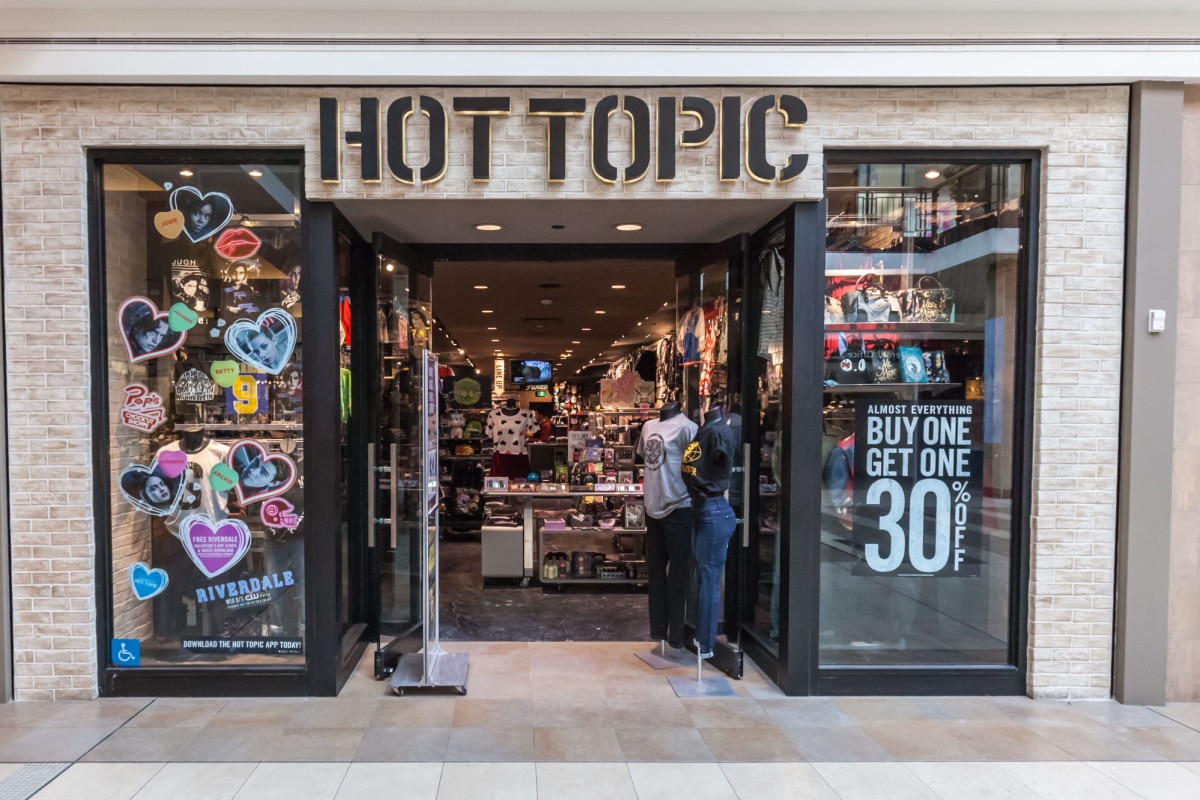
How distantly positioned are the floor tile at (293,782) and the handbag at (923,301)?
13.1ft

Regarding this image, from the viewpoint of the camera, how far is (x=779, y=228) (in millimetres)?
4250

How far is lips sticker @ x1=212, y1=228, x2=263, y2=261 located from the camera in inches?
159

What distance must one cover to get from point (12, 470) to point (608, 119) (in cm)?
389

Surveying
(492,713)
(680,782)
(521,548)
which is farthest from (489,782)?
(521,548)

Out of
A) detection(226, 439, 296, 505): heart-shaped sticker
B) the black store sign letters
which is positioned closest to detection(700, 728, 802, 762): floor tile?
detection(226, 439, 296, 505): heart-shaped sticker

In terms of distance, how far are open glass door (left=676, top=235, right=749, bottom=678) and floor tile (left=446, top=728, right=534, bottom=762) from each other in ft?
4.80

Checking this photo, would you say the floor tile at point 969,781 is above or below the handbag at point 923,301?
below

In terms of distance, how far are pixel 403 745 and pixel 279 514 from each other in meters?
A: 1.56

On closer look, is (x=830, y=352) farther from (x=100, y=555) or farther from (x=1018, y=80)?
(x=100, y=555)

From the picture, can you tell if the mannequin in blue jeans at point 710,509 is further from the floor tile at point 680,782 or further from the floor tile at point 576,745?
the floor tile at point 680,782

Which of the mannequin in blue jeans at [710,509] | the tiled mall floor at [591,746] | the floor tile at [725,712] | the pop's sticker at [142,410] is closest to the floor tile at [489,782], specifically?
the tiled mall floor at [591,746]

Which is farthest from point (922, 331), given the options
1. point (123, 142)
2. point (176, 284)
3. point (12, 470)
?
point (12, 470)

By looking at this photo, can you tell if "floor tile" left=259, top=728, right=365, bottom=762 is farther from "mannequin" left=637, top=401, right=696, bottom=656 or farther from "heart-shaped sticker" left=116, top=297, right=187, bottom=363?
"heart-shaped sticker" left=116, top=297, right=187, bottom=363

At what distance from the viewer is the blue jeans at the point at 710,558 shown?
4258mm
